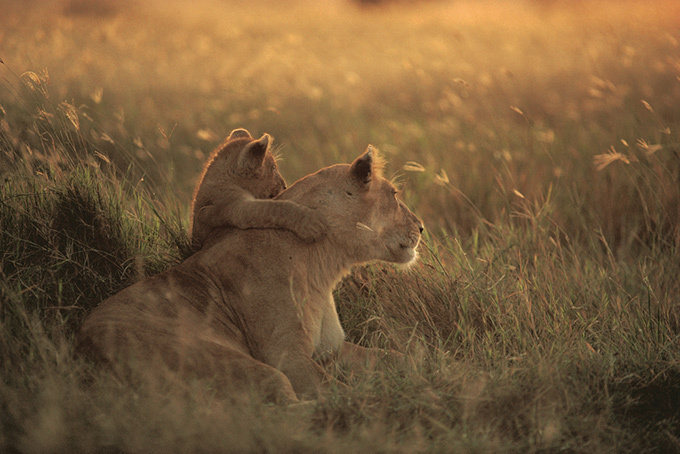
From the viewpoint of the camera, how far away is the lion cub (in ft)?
12.1

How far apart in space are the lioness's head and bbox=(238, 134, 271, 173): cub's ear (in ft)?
1.15

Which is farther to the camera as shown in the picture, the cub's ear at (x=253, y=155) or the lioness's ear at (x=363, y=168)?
the cub's ear at (x=253, y=155)

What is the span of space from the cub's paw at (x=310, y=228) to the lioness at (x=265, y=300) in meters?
0.07

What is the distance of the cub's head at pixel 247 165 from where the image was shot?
4188mm

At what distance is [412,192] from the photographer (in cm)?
699

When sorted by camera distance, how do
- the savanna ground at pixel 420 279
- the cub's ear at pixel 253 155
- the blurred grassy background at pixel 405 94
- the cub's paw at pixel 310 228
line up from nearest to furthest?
the savanna ground at pixel 420 279 → the cub's paw at pixel 310 228 → the cub's ear at pixel 253 155 → the blurred grassy background at pixel 405 94

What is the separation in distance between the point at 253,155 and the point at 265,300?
1.06m

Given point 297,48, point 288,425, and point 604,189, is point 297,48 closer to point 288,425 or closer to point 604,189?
point 604,189

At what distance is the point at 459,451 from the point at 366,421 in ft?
1.45

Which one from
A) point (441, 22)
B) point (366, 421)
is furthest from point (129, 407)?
point (441, 22)

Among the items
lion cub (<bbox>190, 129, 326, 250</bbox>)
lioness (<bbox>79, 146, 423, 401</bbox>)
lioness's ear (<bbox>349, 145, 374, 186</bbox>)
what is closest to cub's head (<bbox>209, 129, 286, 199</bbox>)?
lion cub (<bbox>190, 129, 326, 250</bbox>)

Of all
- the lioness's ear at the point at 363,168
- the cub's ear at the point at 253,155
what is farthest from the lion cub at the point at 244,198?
the lioness's ear at the point at 363,168

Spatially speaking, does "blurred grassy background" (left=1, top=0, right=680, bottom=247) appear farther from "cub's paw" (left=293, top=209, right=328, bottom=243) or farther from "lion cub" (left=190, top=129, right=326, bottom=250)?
"cub's paw" (left=293, top=209, right=328, bottom=243)

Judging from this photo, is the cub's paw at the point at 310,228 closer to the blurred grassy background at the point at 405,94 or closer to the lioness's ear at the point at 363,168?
the lioness's ear at the point at 363,168
